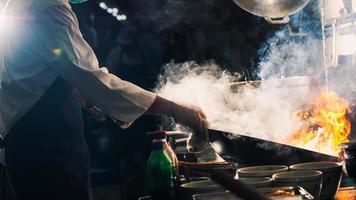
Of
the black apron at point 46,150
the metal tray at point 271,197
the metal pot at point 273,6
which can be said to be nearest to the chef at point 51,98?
the black apron at point 46,150

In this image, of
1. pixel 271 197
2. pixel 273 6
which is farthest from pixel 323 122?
pixel 271 197

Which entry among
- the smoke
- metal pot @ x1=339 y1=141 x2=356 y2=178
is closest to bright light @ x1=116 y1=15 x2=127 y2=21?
the smoke

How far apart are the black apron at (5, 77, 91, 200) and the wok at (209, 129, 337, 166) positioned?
103cm

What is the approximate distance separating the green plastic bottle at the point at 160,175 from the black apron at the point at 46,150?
664 millimetres

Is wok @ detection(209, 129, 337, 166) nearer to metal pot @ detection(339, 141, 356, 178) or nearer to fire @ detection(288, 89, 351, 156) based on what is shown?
metal pot @ detection(339, 141, 356, 178)

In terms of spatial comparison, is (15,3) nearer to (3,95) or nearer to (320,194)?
(3,95)

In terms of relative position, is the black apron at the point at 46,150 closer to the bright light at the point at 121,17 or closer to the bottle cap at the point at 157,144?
the bottle cap at the point at 157,144

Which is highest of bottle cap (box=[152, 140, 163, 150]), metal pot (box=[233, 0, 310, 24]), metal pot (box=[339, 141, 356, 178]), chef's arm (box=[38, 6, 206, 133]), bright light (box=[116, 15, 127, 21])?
bright light (box=[116, 15, 127, 21])

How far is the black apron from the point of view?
8.57 feet

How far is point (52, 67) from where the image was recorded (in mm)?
2553

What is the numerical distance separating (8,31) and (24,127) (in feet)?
1.85

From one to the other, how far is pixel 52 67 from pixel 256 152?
138 cm

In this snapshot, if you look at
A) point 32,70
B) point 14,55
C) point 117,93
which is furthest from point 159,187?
point 14,55

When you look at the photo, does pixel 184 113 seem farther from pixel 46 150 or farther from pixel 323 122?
pixel 323 122
